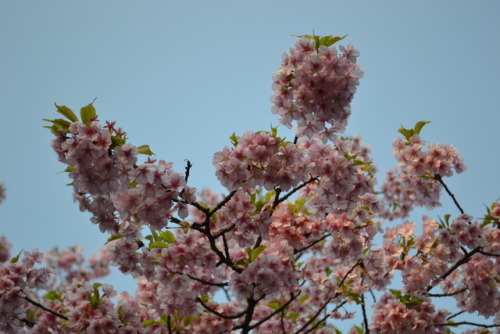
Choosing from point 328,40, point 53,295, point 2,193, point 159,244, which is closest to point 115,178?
point 159,244

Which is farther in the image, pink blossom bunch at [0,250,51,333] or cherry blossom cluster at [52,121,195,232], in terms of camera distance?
Result: pink blossom bunch at [0,250,51,333]

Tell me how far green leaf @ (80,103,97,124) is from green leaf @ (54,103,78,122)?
99mm

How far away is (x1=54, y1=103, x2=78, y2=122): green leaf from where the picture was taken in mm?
3839

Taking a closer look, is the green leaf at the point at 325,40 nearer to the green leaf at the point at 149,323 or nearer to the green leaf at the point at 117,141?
the green leaf at the point at 117,141

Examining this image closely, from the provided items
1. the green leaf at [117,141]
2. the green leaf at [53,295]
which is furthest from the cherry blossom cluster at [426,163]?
the green leaf at [53,295]

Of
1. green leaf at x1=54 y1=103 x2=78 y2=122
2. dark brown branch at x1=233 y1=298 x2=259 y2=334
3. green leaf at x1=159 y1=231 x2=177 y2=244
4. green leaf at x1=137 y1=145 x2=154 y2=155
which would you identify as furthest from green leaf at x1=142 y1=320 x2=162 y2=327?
green leaf at x1=54 y1=103 x2=78 y2=122

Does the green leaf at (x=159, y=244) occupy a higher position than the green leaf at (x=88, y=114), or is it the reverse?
the green leaf at (x=88, y=114)

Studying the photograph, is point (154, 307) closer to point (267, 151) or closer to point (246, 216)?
point (246, 216)

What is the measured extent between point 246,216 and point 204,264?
2.44 ft

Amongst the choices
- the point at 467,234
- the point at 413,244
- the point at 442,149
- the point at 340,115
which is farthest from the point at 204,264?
the point at 442,149

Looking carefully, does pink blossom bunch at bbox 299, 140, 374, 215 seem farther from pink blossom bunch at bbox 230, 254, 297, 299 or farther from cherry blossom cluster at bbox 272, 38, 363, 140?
pink blossom bunch at bbox 230, 254, 297, 299

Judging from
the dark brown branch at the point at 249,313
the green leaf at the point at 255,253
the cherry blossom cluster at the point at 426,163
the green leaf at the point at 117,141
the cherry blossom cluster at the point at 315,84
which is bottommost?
the dark brown branch at the point at 249,313

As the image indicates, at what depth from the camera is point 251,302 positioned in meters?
5.23

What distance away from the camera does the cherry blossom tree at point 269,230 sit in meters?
4.12
